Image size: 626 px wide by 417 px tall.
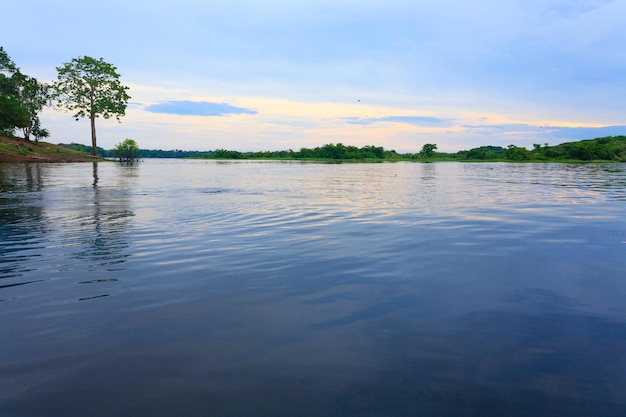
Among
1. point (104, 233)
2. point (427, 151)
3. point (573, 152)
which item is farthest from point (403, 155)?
point (104, 233)

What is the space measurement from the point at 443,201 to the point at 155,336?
21.0 m

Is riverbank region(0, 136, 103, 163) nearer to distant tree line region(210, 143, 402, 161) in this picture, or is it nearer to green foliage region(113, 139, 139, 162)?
green foliage region(113, 139, 139, 162)

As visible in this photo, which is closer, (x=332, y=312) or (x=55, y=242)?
(x=332, y=312)

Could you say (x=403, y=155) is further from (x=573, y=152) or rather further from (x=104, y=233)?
(x=104, y=233)

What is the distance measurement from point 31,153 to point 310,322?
8995cm

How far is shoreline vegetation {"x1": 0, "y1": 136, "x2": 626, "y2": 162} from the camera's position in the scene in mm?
79250

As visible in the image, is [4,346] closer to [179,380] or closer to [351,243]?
[179,380]

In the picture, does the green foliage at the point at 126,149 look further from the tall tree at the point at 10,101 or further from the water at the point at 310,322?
the water at the point at 310,322

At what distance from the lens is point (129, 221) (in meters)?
15.8

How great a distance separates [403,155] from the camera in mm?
189625

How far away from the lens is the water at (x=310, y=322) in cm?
436

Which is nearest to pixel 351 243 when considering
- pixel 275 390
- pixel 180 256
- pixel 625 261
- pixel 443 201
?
pixel 180 256

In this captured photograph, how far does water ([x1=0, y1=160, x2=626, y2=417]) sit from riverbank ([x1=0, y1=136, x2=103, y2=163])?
A: 70669 mm

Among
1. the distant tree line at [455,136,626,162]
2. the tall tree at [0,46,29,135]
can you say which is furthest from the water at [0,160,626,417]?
the distant tree line at [455,136,626,162]
